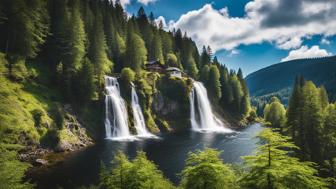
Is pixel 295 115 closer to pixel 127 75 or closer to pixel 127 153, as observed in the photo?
pixel 127 153

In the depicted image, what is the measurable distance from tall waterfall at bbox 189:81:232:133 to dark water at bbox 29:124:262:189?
21.8 metres

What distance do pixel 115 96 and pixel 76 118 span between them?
12.9 m

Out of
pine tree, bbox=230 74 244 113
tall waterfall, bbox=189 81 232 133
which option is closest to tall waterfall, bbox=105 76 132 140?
tall waterfall, bbox=189 81 232 133

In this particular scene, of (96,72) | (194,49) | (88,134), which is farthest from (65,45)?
(194,49)

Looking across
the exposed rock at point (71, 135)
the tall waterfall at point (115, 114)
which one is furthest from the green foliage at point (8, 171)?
the tall waterfall at point (115, 114)

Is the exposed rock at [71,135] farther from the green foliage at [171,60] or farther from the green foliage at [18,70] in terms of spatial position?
the green foliage at [171,60]

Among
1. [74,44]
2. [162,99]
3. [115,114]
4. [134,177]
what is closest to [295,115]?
[115,114]

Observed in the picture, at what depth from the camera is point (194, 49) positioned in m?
132

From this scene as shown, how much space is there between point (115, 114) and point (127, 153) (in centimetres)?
2089

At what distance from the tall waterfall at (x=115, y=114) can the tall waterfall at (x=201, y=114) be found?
26.4 meters

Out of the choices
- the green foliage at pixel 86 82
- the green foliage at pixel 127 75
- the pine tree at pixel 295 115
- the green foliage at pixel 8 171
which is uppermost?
the green foliage at pixel 127 75

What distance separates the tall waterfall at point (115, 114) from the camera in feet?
201

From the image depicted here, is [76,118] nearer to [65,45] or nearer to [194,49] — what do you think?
[65,45]

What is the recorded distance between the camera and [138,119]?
228ft
